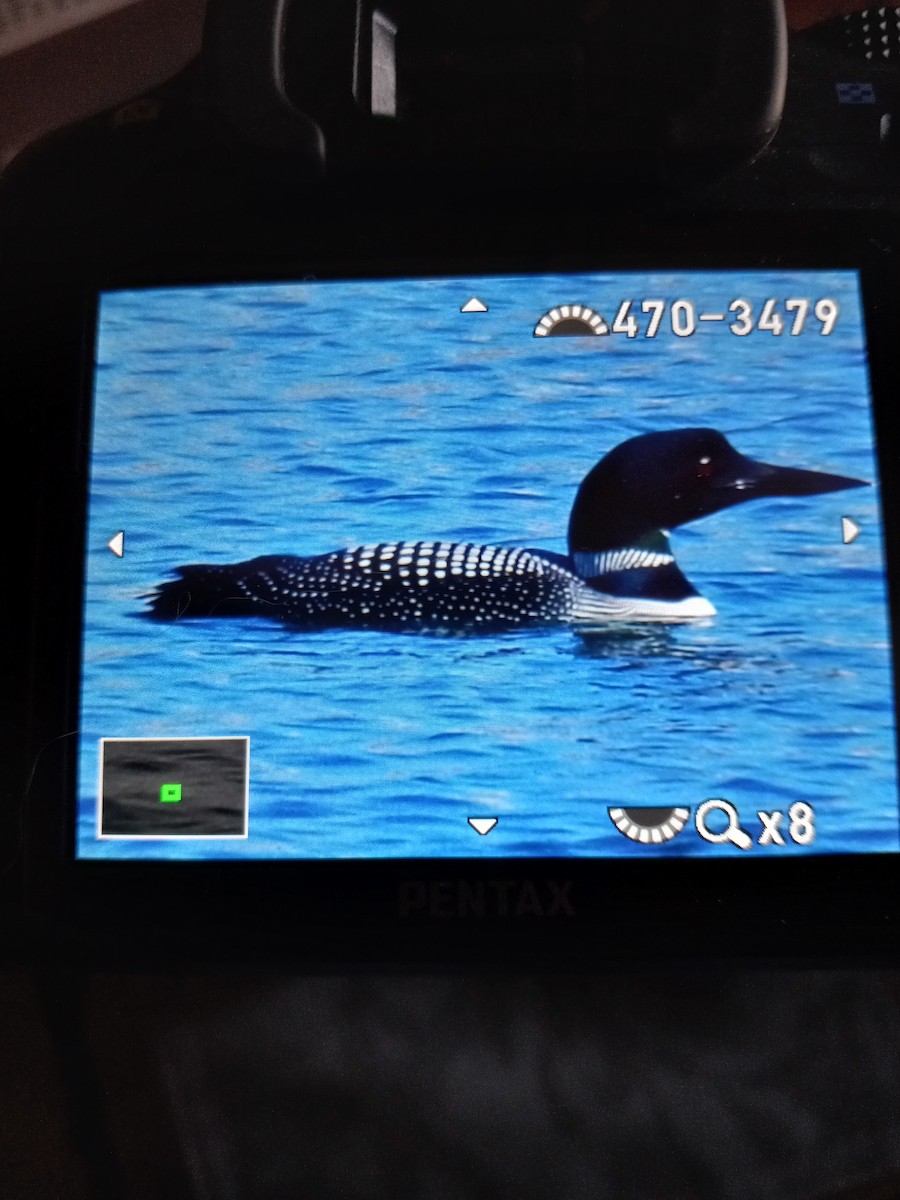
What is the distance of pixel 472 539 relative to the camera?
0.49 m

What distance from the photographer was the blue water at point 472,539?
18.9 inches

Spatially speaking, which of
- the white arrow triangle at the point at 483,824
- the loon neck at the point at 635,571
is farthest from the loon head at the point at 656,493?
the white arrow triangle at the point at 483,824

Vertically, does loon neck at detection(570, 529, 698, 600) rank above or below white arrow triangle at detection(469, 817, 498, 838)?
above

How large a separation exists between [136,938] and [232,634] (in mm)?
140

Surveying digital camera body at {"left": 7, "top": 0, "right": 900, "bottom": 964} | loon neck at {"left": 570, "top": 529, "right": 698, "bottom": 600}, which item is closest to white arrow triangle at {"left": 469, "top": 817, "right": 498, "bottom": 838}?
digital camera body at {"left": 7, "top": 0, "right": 900, "bottom": 964}

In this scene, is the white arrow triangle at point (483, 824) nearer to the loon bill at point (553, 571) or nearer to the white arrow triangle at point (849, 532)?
the loon bill at point (553, 571)

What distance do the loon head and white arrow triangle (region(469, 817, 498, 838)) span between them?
0.11 meters

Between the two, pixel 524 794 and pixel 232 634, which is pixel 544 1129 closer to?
pixel 524 794

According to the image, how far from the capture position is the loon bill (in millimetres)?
486

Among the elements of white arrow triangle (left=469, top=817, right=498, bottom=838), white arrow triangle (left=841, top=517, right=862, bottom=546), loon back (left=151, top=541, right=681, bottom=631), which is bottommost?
white arrow triangle (left=469, top=817, right=498, bottom=838)

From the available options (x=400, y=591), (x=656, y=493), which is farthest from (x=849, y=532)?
(x=400, y=591)

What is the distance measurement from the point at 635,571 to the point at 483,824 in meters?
0.13

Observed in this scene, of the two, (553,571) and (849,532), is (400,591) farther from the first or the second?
(849,532)

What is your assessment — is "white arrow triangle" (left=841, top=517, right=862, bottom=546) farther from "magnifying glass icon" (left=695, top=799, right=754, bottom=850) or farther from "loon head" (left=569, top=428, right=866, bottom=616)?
"magnifying glass icon" (left=695, top=799, right=754, bottom=850)
